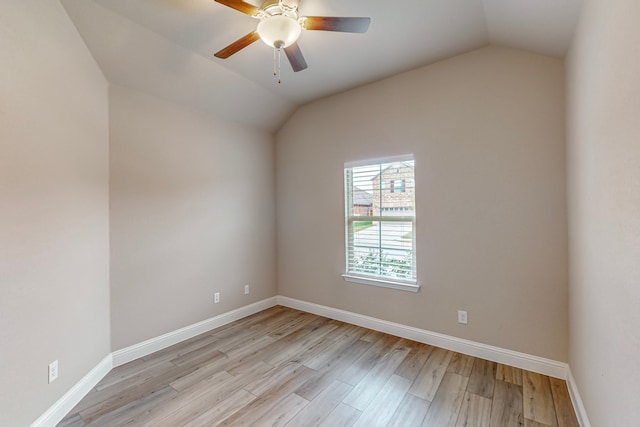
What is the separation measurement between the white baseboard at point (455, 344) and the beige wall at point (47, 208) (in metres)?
2.41

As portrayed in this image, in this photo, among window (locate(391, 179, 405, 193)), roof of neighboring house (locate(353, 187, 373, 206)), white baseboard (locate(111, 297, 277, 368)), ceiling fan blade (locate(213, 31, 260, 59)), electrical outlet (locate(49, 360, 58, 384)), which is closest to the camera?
electrical outlet (locate(49, 360, 58, 384))

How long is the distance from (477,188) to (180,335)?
11.0 feet

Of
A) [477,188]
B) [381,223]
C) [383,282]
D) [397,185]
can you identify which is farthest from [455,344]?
[397,185]

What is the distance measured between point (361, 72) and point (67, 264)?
3.05 meters

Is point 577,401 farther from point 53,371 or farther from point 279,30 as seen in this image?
point 53,371

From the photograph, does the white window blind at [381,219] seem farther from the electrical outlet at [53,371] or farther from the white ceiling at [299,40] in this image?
the electrical outlet at [53,371]

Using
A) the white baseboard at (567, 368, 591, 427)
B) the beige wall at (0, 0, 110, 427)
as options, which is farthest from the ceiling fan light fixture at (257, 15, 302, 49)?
the white baseboard at (567, 368, 591, 427)

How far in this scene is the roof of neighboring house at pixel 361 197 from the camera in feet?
10.5

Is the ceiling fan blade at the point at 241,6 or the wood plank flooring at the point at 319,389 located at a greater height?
the ceiling fan blade at the point at 241,6

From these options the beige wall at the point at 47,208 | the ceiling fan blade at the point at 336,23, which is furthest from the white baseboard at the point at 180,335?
the ceiling fan blade at the point at 336,23

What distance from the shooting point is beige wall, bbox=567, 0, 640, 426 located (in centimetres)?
102

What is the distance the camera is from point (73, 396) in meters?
1.90

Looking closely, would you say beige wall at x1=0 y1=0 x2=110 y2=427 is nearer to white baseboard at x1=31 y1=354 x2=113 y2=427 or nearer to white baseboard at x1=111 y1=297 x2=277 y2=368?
white baseboard at x1=31 y1=354 x2=113 y2=427

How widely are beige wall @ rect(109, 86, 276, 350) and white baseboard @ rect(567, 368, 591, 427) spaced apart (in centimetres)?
324
